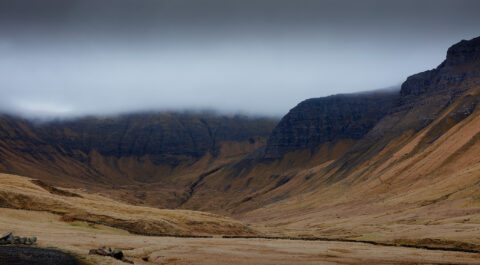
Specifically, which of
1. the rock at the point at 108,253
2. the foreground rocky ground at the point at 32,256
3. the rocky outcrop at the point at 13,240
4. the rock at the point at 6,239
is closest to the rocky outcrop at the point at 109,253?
the rock at the point at 108,253

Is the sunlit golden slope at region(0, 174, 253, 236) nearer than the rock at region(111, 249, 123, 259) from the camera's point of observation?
No

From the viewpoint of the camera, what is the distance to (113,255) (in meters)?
47.2

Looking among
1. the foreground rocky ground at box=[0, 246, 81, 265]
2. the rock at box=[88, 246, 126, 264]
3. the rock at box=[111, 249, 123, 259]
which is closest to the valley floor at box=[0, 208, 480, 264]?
the rock at box=[88, 246, 126, 264]

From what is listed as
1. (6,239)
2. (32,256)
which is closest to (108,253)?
(32,256)

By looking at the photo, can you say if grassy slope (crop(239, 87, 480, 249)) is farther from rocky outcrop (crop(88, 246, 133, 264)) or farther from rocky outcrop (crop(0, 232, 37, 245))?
rocky outcrop (crop(0, 232, 37, 245))

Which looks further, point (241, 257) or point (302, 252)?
Result: point (302, 252)

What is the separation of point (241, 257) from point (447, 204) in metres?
99.8

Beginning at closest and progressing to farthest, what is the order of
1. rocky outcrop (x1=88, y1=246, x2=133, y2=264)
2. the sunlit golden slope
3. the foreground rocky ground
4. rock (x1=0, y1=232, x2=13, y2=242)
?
the foreground rocky ground
rocky outcrop (x1=88, y1=246, x2=133, y2=264)
rock (x1=0, y1=232, x2=13, y2=242)
the sunlit golden slope

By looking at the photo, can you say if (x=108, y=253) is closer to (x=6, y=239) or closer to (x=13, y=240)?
(x=13, y=240)

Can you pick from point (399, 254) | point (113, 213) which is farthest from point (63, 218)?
point (399, 254)

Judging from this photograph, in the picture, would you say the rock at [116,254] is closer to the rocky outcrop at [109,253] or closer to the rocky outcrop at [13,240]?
the rocky outcrop at [109,253]

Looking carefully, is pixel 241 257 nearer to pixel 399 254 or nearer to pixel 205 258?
pixel 205 258

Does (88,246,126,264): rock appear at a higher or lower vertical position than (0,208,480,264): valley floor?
higher

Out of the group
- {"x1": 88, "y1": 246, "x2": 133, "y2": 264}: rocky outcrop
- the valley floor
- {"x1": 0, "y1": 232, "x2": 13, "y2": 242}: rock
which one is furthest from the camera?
the valley floor
